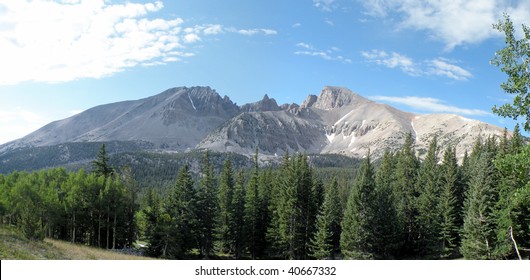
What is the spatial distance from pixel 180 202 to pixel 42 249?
28721mm

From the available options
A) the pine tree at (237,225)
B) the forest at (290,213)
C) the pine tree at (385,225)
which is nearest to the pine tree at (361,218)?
the forest at (290,213)

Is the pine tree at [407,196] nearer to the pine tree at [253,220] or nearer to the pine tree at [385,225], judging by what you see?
the pine tree at [385,225]

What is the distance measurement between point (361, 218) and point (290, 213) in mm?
11328

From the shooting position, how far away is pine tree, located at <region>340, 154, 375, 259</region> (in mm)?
43969

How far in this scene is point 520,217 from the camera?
36531 mm

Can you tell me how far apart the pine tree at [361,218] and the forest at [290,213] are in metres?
0.13

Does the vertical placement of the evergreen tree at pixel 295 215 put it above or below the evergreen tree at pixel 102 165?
below

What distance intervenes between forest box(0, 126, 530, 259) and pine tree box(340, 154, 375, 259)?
125 mm

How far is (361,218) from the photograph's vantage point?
44.1 meters

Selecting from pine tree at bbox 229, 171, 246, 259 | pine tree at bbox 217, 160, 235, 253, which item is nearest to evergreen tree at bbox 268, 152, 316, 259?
pine tree at bbox 229, 171, 246, 259

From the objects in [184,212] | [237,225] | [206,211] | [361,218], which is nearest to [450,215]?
[361,218]

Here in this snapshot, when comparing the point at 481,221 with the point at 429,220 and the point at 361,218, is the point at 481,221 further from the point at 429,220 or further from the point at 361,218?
the point at 429,220

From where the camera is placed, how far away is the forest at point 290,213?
144ft

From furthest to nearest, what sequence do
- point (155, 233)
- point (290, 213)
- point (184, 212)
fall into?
point (184, 212) → point (290, 213) → point (155, 233)
